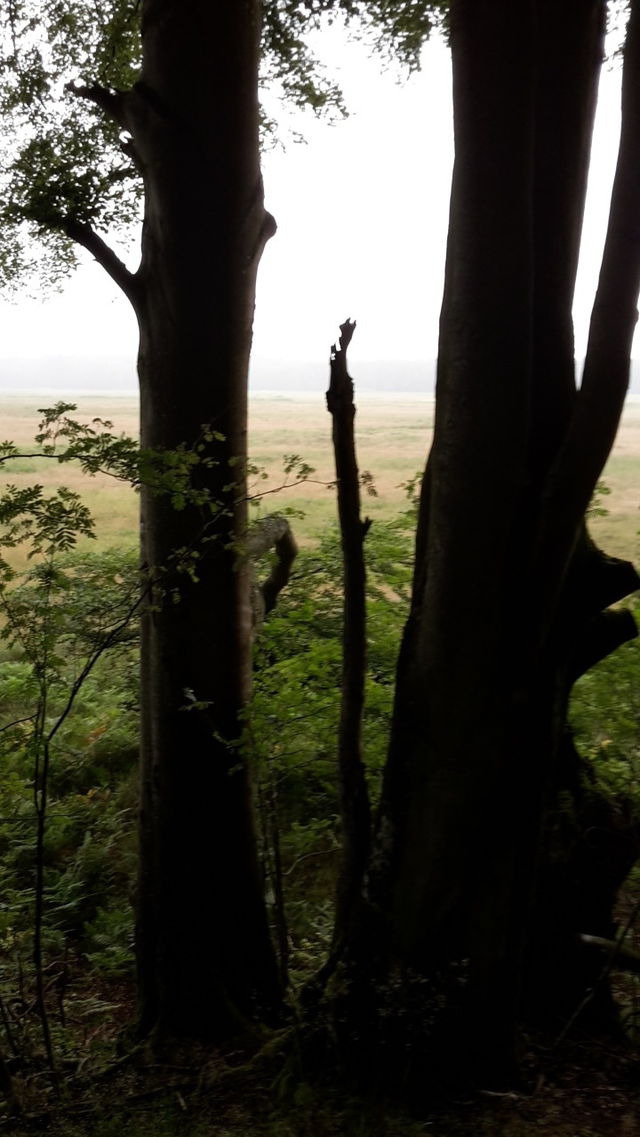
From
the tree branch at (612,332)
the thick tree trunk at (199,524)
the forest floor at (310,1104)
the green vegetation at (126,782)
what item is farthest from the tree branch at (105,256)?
the forest floor at (310,1104)

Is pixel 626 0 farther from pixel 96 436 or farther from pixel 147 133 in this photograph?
pixel 96 436

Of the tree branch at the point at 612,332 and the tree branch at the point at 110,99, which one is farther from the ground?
the tree branch at the point at 110,99

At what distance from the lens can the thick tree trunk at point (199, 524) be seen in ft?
13.3

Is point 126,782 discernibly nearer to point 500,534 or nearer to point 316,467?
point 316,467

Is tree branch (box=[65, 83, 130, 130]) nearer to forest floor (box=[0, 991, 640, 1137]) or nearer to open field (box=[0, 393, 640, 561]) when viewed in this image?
open field (box=[0, 393, 640, 561])

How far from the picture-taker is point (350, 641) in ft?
10.3

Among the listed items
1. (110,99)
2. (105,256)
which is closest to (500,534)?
(105,256)

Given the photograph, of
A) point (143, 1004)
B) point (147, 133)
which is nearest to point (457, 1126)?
point (143, 1004)

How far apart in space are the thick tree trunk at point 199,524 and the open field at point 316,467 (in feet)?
1.25

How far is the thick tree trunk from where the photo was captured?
4.05m

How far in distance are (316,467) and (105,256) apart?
5.08 ft

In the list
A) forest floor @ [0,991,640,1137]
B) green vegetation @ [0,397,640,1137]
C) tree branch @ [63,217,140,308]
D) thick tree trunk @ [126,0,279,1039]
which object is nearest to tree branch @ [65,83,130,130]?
thick tree trunk @ [126,0,279,1039]

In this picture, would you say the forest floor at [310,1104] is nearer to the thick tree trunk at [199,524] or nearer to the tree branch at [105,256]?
→ the thick tree trunk at [199,524]

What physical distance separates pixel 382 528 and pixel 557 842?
11.0 feet
